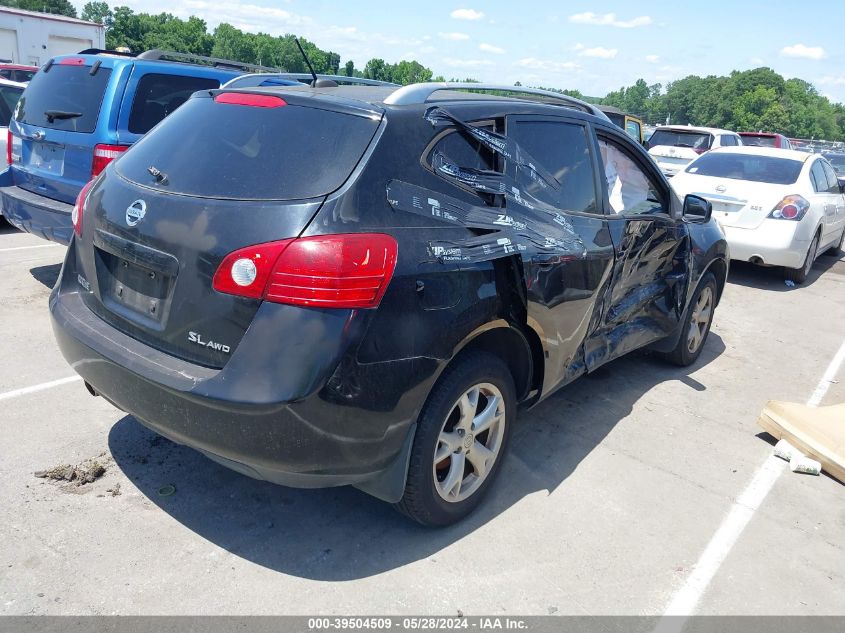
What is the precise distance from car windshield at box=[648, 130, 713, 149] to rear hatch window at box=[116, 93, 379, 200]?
15115 millimetres

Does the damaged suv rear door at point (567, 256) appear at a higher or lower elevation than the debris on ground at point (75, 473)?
higher

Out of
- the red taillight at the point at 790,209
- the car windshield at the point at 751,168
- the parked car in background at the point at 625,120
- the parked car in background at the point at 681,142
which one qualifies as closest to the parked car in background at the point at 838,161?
the parked car in background at the point at 681,142

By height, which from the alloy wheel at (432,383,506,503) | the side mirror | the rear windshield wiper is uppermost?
the side mirror

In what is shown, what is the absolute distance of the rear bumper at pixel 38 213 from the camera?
5.42 meters

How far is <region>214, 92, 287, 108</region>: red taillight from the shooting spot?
306cm

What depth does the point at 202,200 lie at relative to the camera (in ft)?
8.98

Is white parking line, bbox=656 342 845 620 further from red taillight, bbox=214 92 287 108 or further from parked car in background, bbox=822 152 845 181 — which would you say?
parked car in background, bbox=822 152 845 181

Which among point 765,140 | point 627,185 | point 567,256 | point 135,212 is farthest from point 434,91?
point 765,140

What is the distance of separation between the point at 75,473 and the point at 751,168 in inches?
356

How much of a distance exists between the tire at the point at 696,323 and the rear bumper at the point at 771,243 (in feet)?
10.9

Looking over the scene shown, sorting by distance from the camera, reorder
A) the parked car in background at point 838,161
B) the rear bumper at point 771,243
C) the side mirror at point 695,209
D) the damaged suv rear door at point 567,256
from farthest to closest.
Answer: the parked car in background at point 838,161 < the rear bumper at point 771,243 < the side mirror at point 695,209 < the damaged suv rear door at point 567,256

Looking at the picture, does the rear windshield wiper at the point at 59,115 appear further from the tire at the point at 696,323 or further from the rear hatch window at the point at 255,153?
the tire at the point at 696,323

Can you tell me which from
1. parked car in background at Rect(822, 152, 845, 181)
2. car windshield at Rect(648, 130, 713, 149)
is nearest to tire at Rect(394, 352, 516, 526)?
car windshield at Rect(648, 130, 713, 149)

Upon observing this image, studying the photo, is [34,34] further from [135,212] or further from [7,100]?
[135,212]
